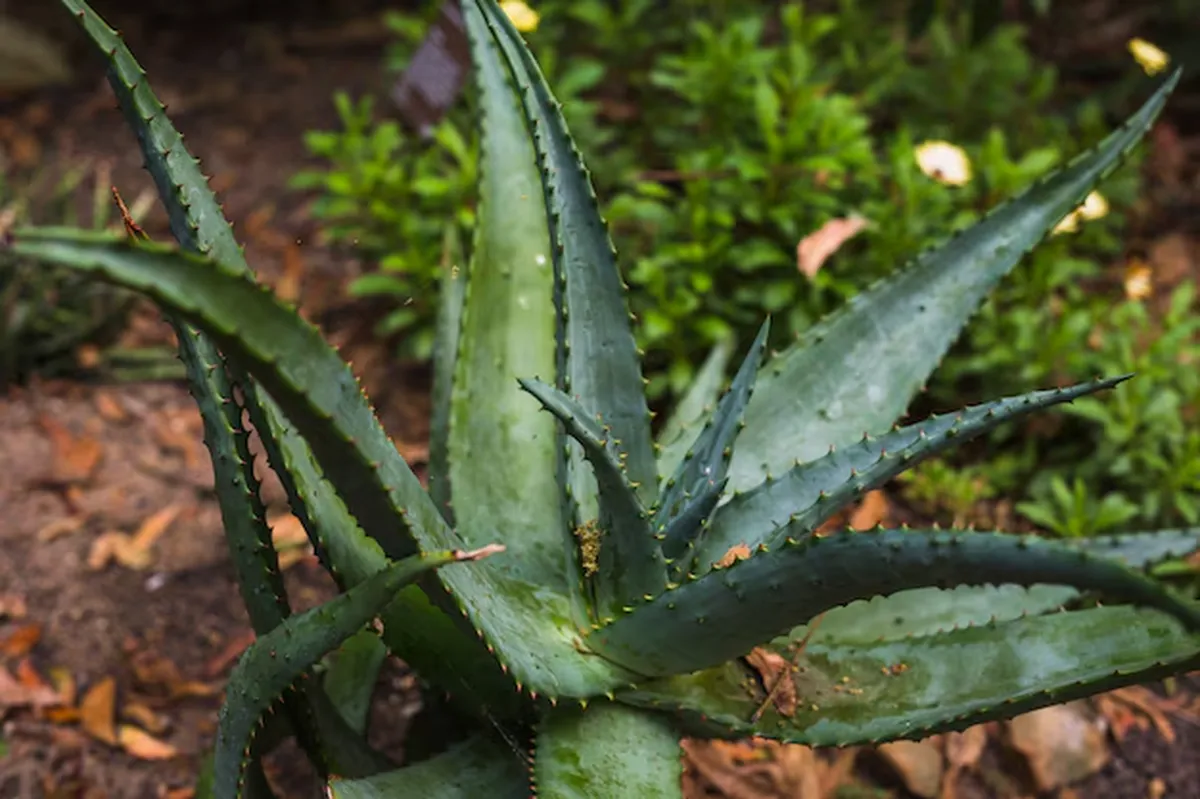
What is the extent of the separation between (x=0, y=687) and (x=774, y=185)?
1.75 meters

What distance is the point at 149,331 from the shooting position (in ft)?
8.88

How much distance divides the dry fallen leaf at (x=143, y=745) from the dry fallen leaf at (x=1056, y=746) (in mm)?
1407

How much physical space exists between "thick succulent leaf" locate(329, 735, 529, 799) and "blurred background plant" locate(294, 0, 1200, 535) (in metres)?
1.05

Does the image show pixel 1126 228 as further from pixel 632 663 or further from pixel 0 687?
pixel 0 687

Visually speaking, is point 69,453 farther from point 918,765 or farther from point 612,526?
point 918,765

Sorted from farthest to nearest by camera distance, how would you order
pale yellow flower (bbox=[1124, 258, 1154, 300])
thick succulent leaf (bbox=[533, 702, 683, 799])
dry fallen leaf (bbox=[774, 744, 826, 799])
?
pale yellow flower (bbox=[1124, 258, 1154, 300])
dry fallen leaf (bbox=[774, 744, 826, 799])
thick succulent leaf (bbox=[533, 702, 683, 799])

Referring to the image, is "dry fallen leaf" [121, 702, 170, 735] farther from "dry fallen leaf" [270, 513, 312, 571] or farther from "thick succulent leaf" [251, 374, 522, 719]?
"thick succulent leaf" [251, 374, 522, 719]

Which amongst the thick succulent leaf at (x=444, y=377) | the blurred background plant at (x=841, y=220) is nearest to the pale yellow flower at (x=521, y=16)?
the blurred background plant at (x=841, y=220)

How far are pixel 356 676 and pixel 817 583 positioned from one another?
721mm

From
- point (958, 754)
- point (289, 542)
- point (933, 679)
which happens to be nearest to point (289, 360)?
point (933, 679)

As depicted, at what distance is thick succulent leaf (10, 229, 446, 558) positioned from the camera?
74cm

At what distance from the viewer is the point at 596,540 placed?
126 cm

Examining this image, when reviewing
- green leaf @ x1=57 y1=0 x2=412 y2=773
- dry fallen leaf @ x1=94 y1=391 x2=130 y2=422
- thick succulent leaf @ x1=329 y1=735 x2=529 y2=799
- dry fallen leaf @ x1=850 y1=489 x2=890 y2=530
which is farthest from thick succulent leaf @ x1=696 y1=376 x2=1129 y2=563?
dry fallen leaf @ x1=94 y1=391 x2=130 y2=422

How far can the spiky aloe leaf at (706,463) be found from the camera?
4.07ft
